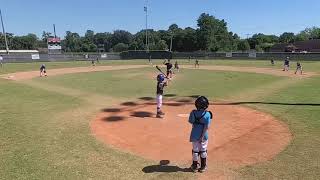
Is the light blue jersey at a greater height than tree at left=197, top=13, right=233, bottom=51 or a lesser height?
lesser

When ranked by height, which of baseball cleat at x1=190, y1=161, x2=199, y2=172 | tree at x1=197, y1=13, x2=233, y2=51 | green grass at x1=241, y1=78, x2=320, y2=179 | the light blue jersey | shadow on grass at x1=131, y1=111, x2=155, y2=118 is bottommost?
green grass at x1=241, y1=78, x2=320, y2=179

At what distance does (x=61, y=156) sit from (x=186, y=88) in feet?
52.7

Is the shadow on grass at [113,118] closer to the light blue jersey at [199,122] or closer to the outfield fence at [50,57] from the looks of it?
the light blue jersey at [199,122]

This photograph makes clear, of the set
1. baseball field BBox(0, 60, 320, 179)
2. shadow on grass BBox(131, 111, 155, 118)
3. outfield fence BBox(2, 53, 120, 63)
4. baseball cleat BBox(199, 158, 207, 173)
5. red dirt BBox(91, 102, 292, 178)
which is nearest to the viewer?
baseball cleat BBox(199, 158, 207, 173)

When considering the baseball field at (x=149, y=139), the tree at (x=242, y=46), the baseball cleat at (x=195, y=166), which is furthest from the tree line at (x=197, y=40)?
the baseball cleat at (x=195, y=166)

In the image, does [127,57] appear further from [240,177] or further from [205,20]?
[240,177]

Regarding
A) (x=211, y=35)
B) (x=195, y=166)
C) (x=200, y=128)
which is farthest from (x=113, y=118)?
(x=211, y=35)

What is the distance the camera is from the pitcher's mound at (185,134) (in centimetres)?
972

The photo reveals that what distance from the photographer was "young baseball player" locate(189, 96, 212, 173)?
818 centimetres

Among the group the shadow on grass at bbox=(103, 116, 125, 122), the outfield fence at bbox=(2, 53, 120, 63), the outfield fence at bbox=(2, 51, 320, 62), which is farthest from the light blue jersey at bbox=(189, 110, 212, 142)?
the outfield fence at bbox=(2, 53, 120, 63)

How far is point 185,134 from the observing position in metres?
11.8

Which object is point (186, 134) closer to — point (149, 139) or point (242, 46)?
point (149, 139)

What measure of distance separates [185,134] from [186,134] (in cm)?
3

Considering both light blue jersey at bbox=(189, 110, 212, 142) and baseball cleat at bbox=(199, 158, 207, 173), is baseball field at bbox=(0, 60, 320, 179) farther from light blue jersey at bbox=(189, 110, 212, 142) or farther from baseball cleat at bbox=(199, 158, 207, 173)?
light blue jersey at bbox=(189, 110, 212, 142)
